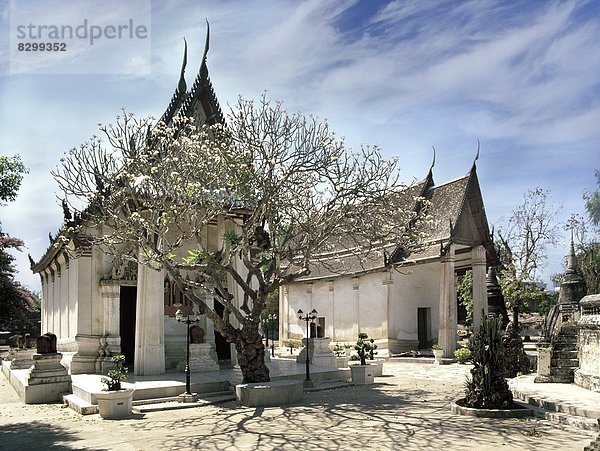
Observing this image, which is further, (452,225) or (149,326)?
(452,225)

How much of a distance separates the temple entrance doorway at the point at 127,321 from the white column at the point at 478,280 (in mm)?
15313

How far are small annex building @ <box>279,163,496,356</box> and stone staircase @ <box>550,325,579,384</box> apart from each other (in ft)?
37.3

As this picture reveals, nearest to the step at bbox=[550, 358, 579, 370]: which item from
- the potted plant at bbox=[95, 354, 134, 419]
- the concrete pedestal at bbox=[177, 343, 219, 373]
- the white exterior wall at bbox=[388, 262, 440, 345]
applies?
the concrete pedestal at bbox=[177, 343, 219, 373]

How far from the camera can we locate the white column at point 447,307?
25281 mm

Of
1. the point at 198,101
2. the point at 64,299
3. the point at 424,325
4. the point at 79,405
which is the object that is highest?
the point at 198,101

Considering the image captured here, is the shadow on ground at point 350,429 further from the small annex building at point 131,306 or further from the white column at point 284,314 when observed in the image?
the white column at point 284,314

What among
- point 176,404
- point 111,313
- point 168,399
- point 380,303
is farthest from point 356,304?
point 176,404

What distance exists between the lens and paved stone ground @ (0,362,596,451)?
9.16m

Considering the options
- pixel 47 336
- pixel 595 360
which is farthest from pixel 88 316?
pixel 595 360

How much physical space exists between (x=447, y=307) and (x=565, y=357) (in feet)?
39.8

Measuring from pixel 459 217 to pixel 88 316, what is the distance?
1653 centimetres

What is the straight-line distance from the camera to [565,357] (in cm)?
1363

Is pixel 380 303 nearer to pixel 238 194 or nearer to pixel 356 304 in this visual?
pixel 356 304

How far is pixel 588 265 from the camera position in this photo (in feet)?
105
